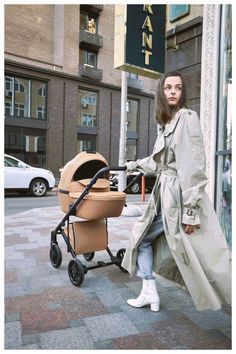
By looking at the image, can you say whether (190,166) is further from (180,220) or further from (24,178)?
(24,178)

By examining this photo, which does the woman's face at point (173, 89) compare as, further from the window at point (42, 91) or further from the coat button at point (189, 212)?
the window at point (42, 91)

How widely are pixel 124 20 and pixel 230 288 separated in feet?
18.0

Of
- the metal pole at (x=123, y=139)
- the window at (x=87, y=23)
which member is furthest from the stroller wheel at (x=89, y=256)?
the window at (x=87, y=23)

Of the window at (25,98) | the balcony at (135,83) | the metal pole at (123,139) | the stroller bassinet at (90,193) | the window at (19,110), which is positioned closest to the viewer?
the stroller bassinet at (90,193)

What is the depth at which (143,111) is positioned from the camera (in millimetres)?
25047

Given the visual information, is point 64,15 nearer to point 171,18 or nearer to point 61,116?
point 61,116

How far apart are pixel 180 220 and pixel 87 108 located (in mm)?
20664

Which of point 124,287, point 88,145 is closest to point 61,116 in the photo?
point 88,145

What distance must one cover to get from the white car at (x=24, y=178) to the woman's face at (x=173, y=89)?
1046 cm

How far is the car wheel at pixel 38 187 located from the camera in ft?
42.6

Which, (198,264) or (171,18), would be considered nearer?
(198,264)

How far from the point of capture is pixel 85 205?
3.34 metres

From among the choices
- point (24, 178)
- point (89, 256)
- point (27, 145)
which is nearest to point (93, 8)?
point (27, 145)

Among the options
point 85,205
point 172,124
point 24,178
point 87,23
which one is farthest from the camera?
point 87,23
